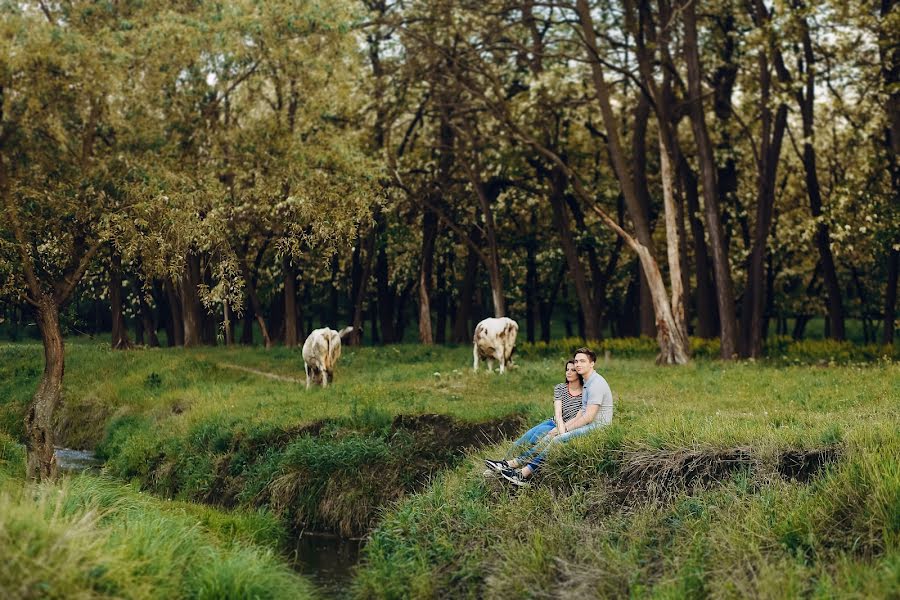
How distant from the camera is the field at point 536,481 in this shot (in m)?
9.92

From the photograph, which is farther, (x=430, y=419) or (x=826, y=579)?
(x=430, y=419)

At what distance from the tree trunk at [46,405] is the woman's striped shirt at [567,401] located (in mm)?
8295

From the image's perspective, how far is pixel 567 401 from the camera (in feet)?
45.1

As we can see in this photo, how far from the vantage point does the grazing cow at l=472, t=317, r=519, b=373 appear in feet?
81.3

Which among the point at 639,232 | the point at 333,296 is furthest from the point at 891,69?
the point at 333,296

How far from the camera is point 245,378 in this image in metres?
26.4

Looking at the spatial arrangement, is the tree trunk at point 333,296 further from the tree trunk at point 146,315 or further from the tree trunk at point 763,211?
the tree trunk at point 763,211

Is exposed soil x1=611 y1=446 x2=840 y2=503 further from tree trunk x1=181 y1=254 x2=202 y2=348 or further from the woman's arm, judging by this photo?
tree trunk x1=181 y1=254 x2=202 y2=348

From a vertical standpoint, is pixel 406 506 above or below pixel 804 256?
below

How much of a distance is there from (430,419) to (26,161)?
9.42 m

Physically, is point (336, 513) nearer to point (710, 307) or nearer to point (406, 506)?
point (406, 506)

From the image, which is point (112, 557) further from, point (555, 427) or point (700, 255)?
point (700, 255)

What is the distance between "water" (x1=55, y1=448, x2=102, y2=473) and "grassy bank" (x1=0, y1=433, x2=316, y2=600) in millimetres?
7827

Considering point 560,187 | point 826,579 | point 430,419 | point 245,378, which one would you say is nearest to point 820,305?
point 560,187
